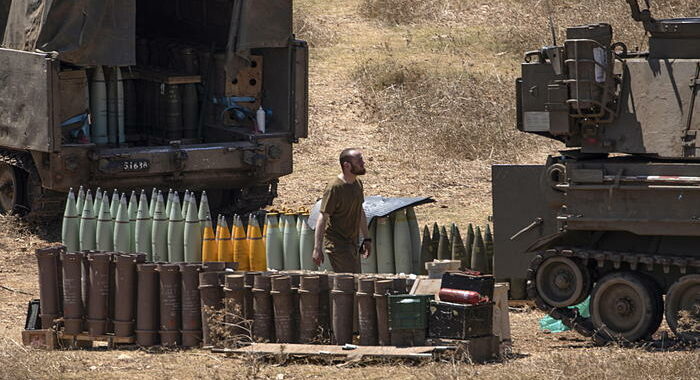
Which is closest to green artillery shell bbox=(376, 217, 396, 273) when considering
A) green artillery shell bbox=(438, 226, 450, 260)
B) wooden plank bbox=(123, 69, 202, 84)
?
green artillery shell bbox=(438, 226, 450, 260)

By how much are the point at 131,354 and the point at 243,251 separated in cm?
297

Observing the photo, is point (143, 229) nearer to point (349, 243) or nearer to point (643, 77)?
point (349, 243)

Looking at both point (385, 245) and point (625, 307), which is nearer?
point (625, 307)

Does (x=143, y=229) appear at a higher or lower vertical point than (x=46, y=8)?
lower

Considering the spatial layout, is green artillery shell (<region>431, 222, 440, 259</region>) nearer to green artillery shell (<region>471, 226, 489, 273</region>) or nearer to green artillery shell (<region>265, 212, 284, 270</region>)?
green artillery shell (<region>471, 226, 489, 273</region>)

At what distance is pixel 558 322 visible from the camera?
43.8 feet

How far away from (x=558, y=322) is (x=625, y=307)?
1.03m

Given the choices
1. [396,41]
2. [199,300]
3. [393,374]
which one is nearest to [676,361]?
[393,374]

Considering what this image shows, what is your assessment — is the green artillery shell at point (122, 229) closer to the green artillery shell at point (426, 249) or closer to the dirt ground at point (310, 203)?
the dirt ground at point (310, 203)

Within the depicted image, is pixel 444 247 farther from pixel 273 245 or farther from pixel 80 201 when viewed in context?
pixel 80 201

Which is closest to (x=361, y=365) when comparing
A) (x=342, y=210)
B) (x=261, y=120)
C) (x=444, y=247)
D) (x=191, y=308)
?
(x=191, y=308)

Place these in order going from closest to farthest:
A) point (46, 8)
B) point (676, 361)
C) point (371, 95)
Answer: point (676, 361), point (46, 8), point (371, 95)

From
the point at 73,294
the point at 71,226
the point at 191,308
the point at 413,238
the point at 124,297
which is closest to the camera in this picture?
the point at 191,308

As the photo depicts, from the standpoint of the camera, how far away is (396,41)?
27047mm
